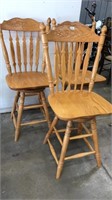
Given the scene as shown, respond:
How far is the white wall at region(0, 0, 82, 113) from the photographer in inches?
64.3

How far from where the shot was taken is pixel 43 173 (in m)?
1.42

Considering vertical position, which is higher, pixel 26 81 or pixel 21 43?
pixel 21 43

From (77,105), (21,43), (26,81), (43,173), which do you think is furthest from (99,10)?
(43,173)

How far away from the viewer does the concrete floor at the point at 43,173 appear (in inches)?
50.8

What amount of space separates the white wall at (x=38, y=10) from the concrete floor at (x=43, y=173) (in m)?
0.66

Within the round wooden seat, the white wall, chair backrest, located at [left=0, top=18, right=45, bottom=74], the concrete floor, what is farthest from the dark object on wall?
the concrete floor

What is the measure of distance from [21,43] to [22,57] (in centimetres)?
13

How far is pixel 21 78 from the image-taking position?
1.62 m

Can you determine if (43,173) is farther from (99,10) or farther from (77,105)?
(99,10)

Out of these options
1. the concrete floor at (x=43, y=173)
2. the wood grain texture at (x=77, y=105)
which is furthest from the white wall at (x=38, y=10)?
the wood grain texture at (x=77, y=105)

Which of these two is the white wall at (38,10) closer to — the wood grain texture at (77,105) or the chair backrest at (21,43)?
the chair backrest at (21,43)

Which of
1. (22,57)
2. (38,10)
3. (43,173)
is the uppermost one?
(38,10)

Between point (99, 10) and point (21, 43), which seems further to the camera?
point (99, 10)

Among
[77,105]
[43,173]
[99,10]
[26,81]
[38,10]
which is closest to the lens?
[77,105]
